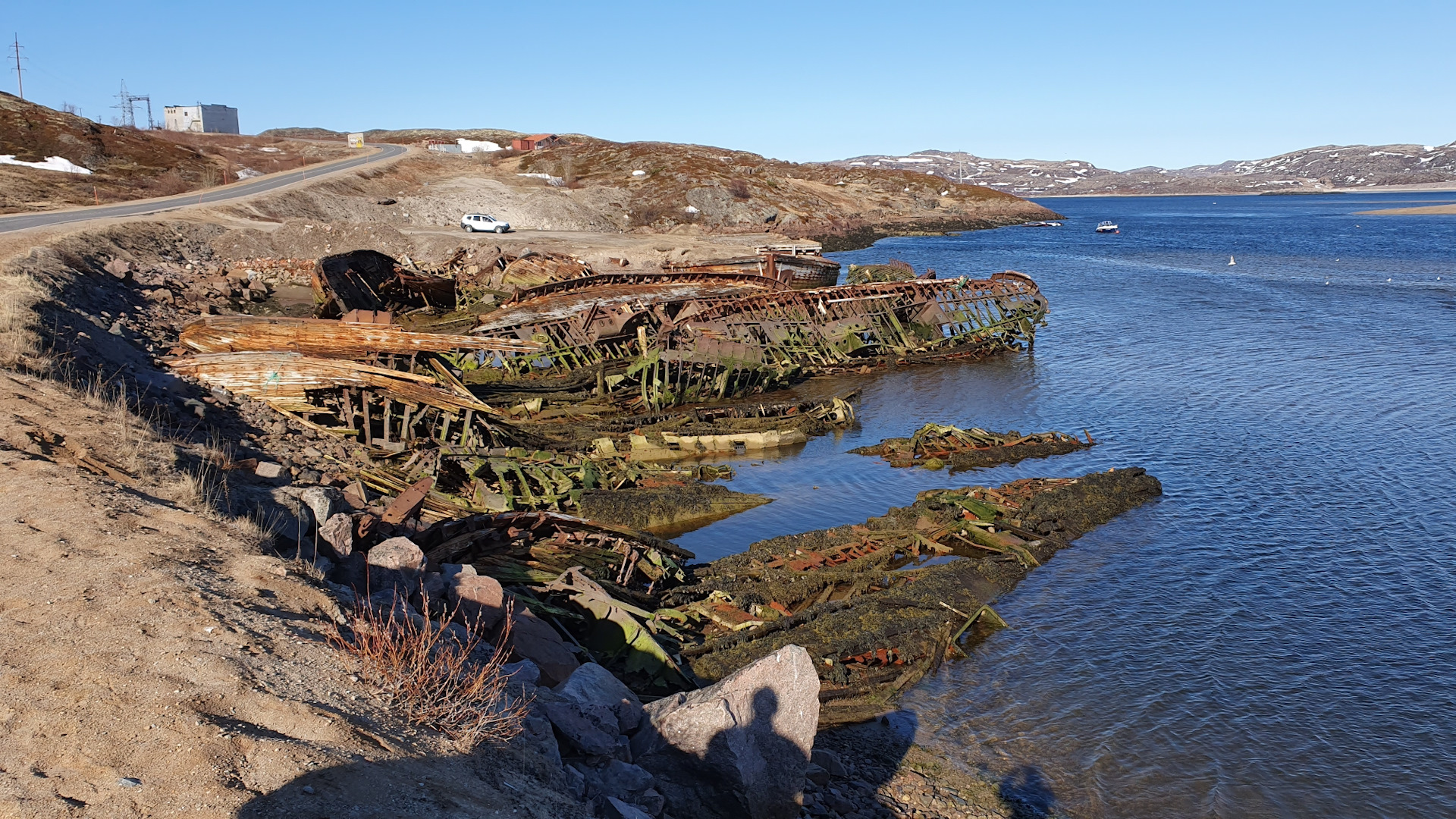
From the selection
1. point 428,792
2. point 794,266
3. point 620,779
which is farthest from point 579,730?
point 794,266

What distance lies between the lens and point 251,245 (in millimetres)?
39938

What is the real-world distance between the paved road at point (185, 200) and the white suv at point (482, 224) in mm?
10951

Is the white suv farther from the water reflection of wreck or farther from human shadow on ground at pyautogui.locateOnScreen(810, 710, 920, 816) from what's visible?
human shadow on ground at pyautogui.locateOnScreen(810, 710, 920, 816)

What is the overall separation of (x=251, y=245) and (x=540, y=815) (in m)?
41.2

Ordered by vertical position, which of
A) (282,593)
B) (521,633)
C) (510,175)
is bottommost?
(521,633)

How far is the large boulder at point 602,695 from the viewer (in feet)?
22.6

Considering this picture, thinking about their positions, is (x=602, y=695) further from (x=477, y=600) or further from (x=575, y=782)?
(x=477, y=600)

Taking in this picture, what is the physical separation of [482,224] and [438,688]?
170 feet

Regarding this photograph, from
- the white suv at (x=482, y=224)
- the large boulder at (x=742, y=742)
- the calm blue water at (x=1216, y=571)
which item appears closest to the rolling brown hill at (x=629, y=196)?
the white suv at (x=482, y=224)

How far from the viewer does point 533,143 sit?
369 feet

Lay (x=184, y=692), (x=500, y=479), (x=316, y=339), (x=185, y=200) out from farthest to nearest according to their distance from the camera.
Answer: (x=185, y=200), (x=316, y=339), (x=500, y=479), (x=184, y=692)

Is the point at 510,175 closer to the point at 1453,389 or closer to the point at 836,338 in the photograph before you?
the point at 836,338

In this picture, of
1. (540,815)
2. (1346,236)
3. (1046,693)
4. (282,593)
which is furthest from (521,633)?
(1346,236)

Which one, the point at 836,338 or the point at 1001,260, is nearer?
the point at 836,338
